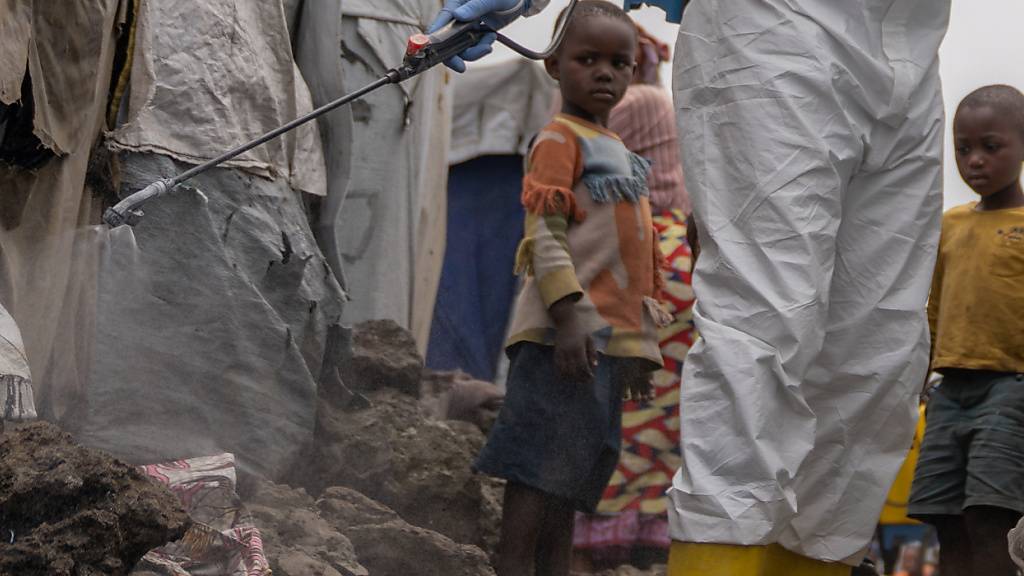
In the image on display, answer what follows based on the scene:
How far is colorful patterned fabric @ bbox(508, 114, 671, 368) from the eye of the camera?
3.54 meters

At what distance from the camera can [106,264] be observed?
10.5 ft

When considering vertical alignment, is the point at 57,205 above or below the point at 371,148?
below

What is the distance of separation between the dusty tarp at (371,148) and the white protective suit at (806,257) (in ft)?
4.34

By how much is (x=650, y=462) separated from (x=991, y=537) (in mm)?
1276

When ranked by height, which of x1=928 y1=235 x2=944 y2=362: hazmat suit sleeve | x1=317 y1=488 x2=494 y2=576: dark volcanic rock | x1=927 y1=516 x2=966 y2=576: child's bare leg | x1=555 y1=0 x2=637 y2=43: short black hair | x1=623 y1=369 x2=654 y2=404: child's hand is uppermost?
x1=555 y1=0 x2=637 y2=43: short black hair

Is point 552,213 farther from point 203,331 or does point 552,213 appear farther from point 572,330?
point 203,331

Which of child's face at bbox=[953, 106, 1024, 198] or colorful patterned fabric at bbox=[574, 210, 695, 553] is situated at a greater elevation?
child's face at bbox=[953, 106, 1024, 198]

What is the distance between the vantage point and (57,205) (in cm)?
301

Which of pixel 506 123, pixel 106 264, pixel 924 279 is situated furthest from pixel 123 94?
pixel 506 123

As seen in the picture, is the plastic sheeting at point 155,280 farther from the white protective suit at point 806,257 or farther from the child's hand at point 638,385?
the white protective suit at point 806,257

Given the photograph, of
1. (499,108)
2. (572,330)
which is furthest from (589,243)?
(499,108)

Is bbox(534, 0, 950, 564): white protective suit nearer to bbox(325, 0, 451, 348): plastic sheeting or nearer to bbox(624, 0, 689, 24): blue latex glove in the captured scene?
bbox(624, 0, 689, 24): blue latex glove

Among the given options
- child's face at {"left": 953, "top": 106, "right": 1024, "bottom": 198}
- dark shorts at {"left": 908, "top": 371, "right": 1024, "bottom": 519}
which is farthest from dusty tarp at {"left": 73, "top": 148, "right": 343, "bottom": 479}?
child's face at {"left": 953, "top": 106, "right": 1024, "bottom": 198}

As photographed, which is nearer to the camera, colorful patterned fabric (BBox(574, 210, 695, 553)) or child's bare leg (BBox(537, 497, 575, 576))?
child's bare leg (BBox(537, 497, 575, 576))
